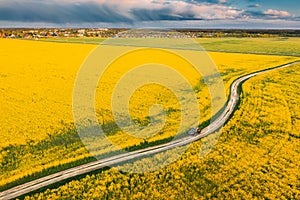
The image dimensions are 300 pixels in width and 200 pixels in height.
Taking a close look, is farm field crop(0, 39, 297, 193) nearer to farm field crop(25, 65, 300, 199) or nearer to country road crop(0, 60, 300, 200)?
country road crop(0, 60, 300, 200)

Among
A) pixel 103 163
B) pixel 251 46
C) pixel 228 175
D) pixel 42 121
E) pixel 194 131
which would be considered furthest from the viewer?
pixel 251 46

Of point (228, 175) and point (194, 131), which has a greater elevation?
point (194, 131)

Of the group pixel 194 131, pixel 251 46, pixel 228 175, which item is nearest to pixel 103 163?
pixel 228 175

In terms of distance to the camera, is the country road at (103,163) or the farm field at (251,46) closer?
the country road at (103,163)

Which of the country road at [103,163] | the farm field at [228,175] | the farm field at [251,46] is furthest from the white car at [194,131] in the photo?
the farm field at [251,46]

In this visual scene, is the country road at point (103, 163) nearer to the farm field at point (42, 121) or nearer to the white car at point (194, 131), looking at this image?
the white car at point (194, 131)

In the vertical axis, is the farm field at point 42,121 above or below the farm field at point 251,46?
below

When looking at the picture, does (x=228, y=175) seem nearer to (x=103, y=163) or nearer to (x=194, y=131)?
(x=194, y=131)

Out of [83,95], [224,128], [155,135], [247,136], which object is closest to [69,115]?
[83,95]
